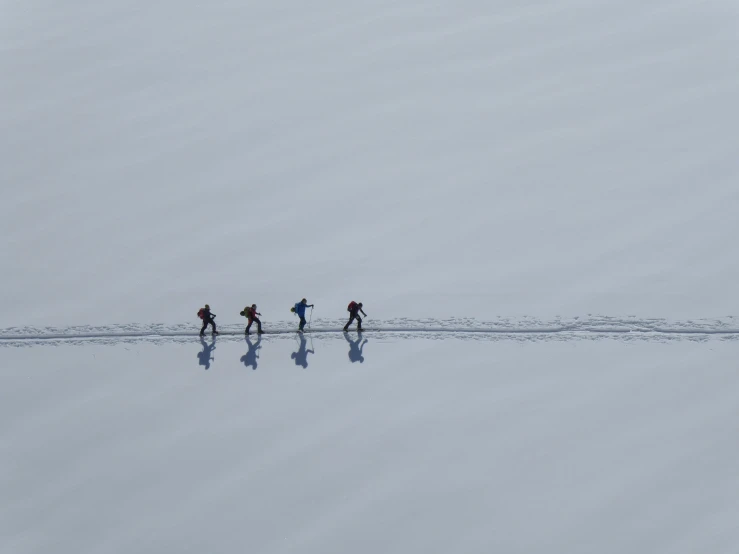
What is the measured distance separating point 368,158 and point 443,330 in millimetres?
7071

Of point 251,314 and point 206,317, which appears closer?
point 251,314

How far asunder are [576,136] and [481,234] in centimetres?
466

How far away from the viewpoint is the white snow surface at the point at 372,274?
52.7 feet

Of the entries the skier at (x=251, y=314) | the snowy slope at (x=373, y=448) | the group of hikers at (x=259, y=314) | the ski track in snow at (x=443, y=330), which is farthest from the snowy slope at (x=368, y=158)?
the snowy slope at (x=373, y=448)

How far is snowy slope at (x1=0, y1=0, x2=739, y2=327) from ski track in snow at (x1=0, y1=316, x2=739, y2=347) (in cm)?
36

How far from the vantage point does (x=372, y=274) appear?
71.3 feet

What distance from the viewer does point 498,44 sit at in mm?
28578

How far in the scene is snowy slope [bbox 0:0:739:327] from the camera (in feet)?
70.3

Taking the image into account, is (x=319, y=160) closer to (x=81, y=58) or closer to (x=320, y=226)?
(x=320, y=226)

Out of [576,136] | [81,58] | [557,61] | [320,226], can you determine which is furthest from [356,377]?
[81,58]

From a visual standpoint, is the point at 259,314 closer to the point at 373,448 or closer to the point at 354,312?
the point at 354,312

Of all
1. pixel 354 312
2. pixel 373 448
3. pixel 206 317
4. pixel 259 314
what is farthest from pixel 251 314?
pixel 373 448

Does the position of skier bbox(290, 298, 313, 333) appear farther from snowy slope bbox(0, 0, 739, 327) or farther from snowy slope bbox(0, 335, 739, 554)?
snowy slope bbox(0, 0, 739, 327)

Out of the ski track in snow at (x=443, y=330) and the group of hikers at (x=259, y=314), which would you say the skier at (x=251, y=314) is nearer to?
the group of hikers at (x=259, y=314)
